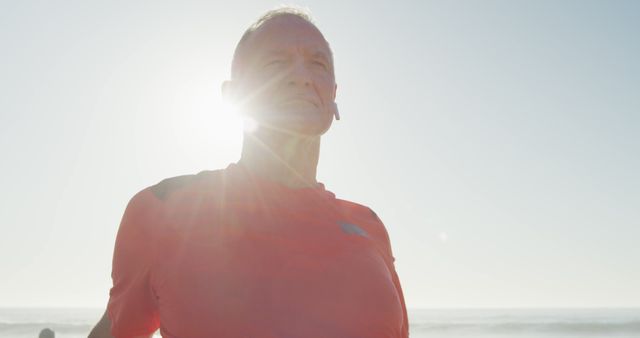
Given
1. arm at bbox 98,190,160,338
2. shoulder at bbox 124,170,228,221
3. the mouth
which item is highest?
the mouth

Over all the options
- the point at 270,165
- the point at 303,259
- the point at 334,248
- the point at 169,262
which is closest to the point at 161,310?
the point at 169,262

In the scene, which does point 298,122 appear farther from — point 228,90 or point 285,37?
point 228,90

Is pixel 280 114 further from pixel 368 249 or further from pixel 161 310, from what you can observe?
pixel 161 310

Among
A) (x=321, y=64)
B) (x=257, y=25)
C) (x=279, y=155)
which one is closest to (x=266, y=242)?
(x=279, y=155)

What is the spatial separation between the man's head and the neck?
0.04m

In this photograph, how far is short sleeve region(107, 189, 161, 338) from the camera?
1.51 m

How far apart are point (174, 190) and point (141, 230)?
146 millimetres

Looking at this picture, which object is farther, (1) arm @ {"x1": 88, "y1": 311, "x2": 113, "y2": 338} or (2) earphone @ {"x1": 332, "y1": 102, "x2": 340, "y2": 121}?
(2) earphone @ {"x1": 332, "y1": 102, "x2": 340, "y2": 121}

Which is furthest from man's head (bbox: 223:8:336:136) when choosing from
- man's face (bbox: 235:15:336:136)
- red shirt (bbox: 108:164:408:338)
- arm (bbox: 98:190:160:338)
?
arm (bbox: 98:190:160:338)

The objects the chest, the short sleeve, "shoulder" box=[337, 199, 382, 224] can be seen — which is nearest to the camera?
the chest

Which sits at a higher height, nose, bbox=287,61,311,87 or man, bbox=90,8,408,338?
nose, bbox=287,61,311,87

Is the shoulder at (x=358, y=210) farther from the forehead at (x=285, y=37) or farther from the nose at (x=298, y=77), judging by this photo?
the forehead at (x=285, y=37)

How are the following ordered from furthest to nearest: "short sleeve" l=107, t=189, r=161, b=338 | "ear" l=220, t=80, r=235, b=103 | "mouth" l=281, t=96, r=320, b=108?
"ear" l=220, t=80, r=235, b=103 < "mouth" l=281, t=96, r=320, b=108 < "short sleeve" l=107, t=189, r=161, b=338

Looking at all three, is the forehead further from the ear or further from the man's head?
the ear
